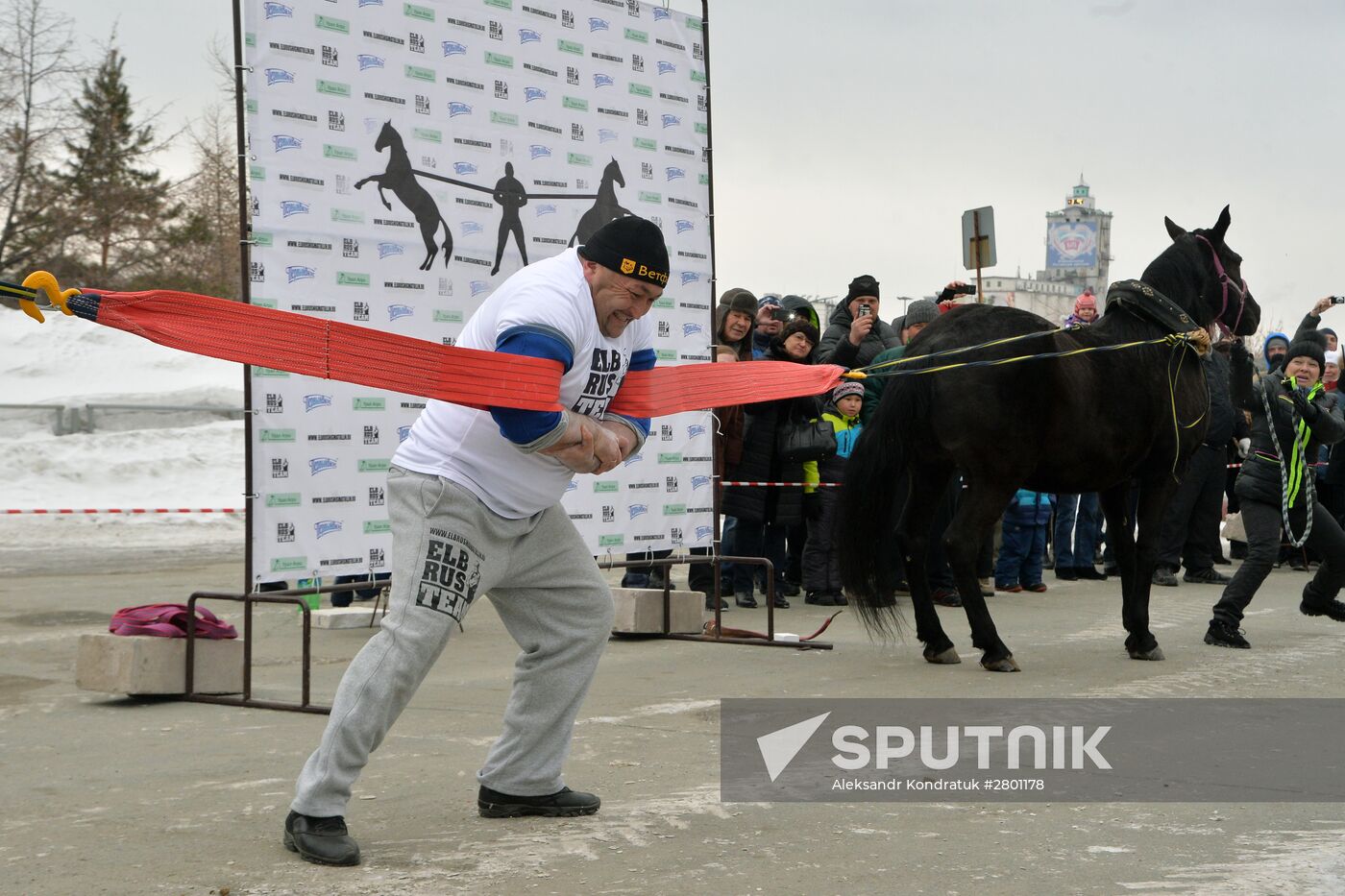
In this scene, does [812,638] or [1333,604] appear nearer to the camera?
[812,638]

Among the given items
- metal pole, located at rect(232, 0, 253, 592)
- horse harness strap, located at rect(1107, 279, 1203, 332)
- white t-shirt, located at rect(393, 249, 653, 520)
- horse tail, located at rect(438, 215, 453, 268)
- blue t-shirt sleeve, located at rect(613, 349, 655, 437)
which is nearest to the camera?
white t-shirt, located at rect(393, 249, 653, 520)

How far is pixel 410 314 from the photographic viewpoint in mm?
7852

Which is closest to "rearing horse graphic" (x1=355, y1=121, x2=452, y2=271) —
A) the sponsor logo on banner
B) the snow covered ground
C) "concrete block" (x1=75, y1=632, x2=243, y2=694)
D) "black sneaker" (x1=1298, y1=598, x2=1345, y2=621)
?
the sponsor logo on banner

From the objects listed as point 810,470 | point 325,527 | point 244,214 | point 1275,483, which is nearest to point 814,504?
point 810,470

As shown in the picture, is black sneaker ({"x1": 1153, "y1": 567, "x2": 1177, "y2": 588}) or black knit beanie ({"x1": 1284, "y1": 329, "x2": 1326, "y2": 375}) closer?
black knit beanie ({"x1": 1284, "y1": 329, "x2": 1326, "y2": 375})

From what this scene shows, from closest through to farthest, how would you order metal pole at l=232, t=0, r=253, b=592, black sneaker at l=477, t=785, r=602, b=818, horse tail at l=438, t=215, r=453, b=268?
black sneaker at l=477, t=785, r=602, b=818
metal pole at l=232, t=0, r=253, b=592
horse tail at l=438, t=215, r=453, b=268

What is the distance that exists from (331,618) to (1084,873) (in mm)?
6867

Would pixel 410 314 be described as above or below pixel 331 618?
above

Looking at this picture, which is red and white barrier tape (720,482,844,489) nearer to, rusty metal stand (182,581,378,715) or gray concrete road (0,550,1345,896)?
gray concrete road (0,550,1345,896)

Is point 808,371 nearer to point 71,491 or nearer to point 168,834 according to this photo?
point 168,834

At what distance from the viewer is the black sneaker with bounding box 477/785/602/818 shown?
483cm

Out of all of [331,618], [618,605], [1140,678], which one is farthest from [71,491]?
[1140,678]

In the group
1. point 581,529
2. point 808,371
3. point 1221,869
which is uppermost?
point 808,371

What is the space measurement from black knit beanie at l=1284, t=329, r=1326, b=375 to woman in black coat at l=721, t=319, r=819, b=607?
129 inches
